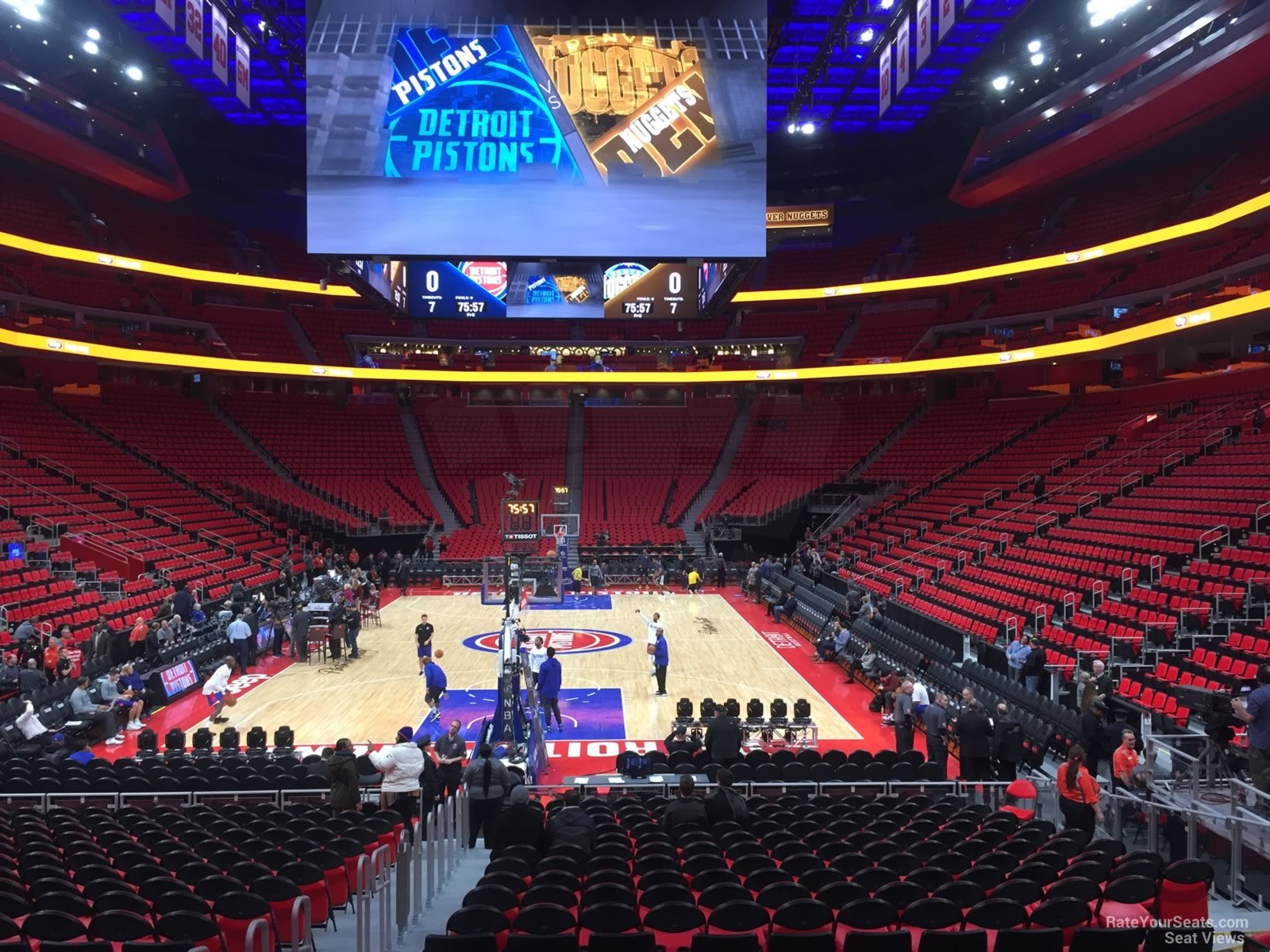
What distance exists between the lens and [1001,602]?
1866 cm

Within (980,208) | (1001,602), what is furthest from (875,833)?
(980,208)

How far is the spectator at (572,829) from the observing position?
7086 mm

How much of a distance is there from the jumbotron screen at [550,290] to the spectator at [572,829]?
1951 centimetres

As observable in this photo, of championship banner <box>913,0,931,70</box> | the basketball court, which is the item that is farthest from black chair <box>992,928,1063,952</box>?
championship banner <box>913,0,931,70</box>

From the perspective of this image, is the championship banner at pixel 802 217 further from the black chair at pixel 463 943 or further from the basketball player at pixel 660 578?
the black chair at pixel 463 943

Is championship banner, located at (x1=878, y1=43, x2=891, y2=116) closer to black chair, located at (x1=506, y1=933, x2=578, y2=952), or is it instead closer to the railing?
the railing

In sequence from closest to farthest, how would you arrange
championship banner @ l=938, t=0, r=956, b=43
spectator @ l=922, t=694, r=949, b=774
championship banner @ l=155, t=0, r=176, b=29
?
spectator @ l=922, t=694, r=949, b=774 < championship banner @ l=938, t=0, r=956, b=43 < championship banner @ l=155, t=0, r=176, b=29

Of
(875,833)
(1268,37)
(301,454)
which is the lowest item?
(875,833)

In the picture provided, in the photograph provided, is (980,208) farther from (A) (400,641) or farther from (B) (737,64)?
(A) (400,641)

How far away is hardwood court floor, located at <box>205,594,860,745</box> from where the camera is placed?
49.8 ft

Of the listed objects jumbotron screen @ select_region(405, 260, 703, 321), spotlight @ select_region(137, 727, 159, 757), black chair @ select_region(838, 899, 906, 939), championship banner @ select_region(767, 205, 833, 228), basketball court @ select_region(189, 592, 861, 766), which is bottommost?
basketball court @ select_region(189, 592, 861, 766)

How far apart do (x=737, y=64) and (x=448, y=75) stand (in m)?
5.05

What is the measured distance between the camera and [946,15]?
1627 cm

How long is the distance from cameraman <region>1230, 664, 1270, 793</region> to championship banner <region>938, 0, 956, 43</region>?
12.8 metres
